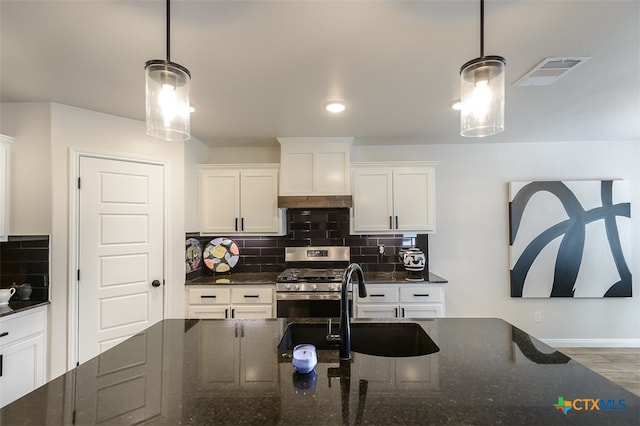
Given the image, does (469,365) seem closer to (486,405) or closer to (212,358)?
(486,405)

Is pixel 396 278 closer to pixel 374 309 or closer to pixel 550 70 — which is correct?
pixel 374 309

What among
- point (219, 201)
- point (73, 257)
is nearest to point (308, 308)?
point (219, 201)

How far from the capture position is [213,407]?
3.05ft

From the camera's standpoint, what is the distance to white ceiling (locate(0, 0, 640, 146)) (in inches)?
56.6

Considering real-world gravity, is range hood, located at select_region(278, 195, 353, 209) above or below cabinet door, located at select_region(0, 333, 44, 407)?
above

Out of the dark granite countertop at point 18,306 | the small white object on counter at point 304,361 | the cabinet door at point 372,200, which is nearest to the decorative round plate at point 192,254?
the dark granite countertop at point 18,306

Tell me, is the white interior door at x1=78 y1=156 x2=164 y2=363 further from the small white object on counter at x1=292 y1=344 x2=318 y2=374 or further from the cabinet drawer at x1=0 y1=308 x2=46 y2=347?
the small white object on counter at x1=292 y1=344 x2=318 y2=374

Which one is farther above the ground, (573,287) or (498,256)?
(498,256)

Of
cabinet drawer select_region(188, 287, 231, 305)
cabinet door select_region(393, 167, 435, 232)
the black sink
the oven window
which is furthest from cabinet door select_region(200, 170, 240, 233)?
the black sink

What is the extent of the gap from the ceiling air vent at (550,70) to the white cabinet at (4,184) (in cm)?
373

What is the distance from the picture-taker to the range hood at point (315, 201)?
11.2 ft

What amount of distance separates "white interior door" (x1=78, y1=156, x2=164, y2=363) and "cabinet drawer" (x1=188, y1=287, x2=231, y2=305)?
0.31 m

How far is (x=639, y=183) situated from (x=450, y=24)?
3.97 m

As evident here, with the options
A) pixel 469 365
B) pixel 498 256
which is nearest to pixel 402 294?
pixel 498 256
